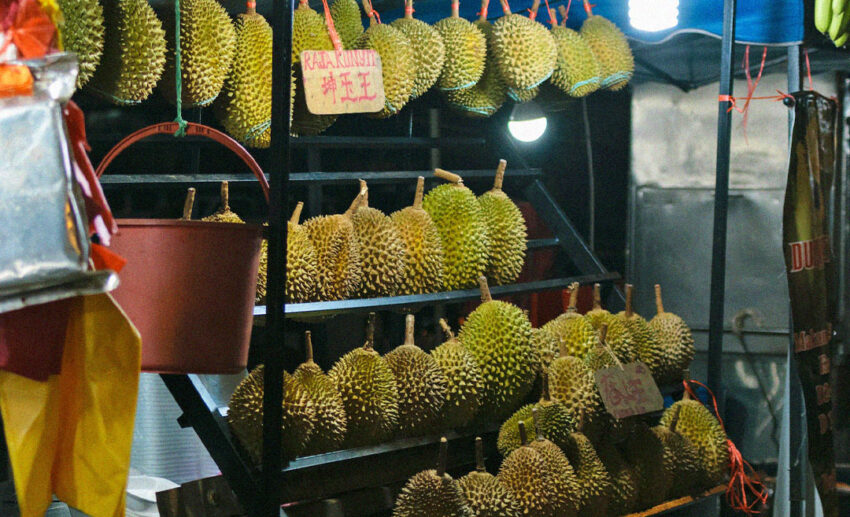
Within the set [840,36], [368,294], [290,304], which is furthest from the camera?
[840,36]

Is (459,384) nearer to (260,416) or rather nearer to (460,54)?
(260,416)

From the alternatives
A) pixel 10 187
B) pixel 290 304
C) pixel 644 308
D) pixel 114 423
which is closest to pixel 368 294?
pixel 290 304

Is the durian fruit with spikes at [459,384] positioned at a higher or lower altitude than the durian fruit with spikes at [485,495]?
higher

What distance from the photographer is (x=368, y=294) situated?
2.24 m

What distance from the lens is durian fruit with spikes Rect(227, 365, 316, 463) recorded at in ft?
6.19

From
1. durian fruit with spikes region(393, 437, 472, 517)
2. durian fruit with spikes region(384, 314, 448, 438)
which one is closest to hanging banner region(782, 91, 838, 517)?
durian fruit with spikes region(384, 314, 448, 438)

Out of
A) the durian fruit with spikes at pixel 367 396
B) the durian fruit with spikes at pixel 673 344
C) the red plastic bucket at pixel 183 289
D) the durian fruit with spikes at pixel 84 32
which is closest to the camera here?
the red plastic bucket at pixel 183 289

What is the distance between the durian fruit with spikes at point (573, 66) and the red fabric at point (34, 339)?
6.94 feet

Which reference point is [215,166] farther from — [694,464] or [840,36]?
[840,36]

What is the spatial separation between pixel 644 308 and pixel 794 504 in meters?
1.62

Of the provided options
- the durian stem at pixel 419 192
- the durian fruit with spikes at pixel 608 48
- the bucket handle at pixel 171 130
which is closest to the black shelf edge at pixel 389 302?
the durian stem at pixel 419 192

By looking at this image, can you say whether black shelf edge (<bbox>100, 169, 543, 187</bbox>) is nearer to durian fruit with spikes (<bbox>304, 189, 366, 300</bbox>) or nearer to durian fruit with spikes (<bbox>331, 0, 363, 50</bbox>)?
durian fruit with spikes (<bbox>304, 189, 366, 300</bbox>)

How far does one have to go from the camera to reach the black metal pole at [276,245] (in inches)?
60.7

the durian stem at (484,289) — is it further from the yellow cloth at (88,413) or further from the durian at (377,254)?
the yellow cloth at (88,413)
